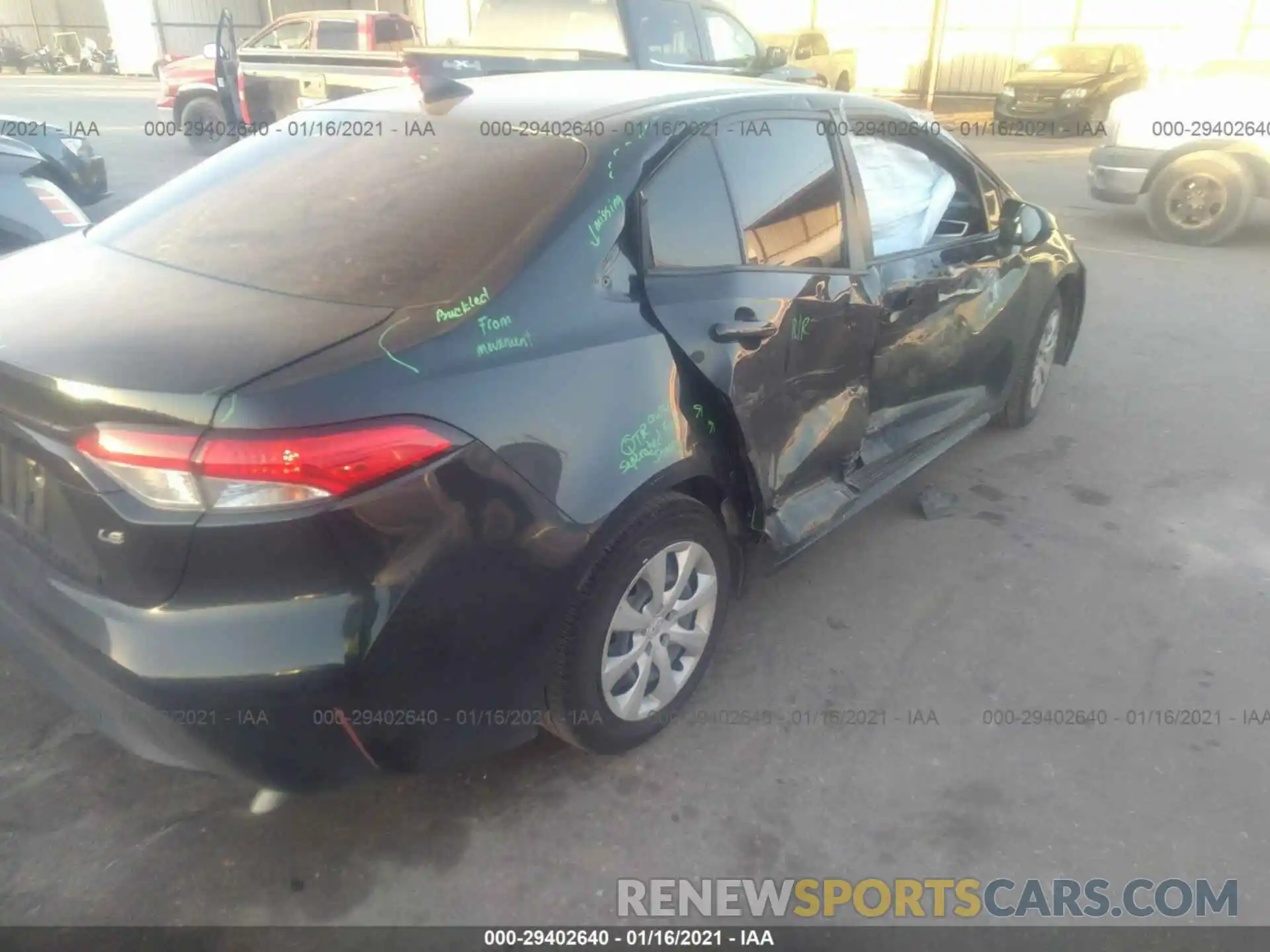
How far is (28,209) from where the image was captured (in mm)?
4082

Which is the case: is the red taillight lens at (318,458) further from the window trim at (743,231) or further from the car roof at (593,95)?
the car roof at (593,95)

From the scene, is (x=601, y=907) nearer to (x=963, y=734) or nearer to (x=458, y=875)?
(x=458, y=875)

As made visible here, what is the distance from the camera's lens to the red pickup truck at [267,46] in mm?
12891

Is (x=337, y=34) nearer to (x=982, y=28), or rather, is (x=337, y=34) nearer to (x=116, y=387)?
(x=116, y=387)

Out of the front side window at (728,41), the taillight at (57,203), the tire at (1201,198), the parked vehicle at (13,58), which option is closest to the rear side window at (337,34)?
the front side window at (728,41)

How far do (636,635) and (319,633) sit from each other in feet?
2.99

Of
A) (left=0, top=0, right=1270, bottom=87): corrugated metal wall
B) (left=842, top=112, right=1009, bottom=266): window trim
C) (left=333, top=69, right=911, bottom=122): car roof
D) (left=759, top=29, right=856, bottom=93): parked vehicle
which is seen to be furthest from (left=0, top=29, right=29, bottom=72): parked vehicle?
(left=842, top=112, right=1009, bottom=266): window trim

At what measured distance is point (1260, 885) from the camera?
221 cm

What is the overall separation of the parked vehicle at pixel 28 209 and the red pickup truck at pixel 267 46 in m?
9.42

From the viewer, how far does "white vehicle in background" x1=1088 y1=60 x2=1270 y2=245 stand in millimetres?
8102

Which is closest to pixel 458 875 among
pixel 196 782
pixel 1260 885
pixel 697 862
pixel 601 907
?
pixel 601 907

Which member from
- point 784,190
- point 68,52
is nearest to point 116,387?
point 784,190

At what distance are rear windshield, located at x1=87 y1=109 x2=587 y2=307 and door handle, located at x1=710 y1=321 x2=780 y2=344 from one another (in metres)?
0.53

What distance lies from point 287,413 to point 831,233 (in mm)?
1917
